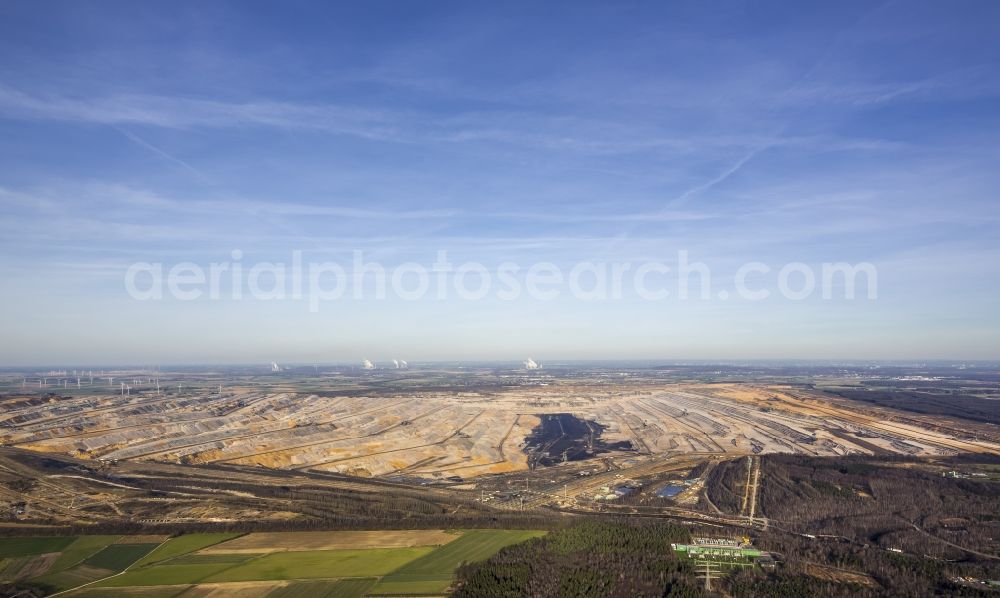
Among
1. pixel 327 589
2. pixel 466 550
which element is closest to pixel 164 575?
pixel 327 589

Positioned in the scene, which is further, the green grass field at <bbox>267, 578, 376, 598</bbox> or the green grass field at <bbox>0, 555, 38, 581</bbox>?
the green grass field at <bbox>0, 555, 38, 581</bbox>

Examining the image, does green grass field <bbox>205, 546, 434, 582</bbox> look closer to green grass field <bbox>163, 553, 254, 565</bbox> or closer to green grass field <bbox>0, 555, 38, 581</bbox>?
green grass field <bbox>163, 553, 254, 565</bbox>

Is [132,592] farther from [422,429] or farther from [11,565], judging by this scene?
[422,429]

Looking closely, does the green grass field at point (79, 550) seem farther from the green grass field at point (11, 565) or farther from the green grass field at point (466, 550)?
the green grass field at point (466, 550)

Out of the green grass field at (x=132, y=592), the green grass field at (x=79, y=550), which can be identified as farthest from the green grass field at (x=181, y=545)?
the green grass field at (x=132, y=592)

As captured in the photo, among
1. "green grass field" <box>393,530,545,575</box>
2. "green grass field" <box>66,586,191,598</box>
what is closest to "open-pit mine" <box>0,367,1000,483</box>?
"green grass field" <box>393,530,545,575</box>
